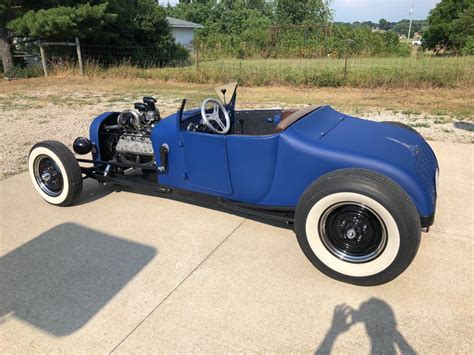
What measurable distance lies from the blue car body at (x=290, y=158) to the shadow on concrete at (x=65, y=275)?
33.3 inches

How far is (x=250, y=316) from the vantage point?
2465 mm

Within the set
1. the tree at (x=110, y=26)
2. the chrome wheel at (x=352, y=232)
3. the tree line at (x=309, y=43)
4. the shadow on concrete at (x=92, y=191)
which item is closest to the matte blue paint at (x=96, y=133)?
the shadow on concrete at (x=92, y=191)

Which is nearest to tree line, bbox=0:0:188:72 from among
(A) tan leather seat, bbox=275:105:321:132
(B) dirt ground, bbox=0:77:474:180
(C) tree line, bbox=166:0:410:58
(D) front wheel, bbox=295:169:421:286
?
(B) dirt ground, bbox=0:77:474:180

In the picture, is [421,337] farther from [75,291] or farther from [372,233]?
[75,291]

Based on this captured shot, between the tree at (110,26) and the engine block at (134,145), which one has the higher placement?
the tree at (110,26)

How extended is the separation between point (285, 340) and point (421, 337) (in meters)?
0.80

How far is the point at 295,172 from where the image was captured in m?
2.93

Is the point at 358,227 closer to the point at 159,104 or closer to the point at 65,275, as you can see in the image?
the point at 65,275

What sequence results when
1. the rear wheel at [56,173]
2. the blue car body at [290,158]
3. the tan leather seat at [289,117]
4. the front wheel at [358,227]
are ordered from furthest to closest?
the rear wheel at [56,173] < the tan leather seat at [289,117] < the blue car body at [290,158] < the front wheel at [358,227]

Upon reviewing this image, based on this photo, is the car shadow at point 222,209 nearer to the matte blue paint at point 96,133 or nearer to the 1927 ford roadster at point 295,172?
the 1927 ford roadster at point 295,172

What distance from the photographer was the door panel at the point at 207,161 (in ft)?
10.7

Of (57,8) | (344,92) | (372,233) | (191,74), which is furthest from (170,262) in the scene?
(57,8)

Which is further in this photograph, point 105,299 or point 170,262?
point 170,262

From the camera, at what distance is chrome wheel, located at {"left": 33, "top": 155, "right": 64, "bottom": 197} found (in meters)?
4.11
